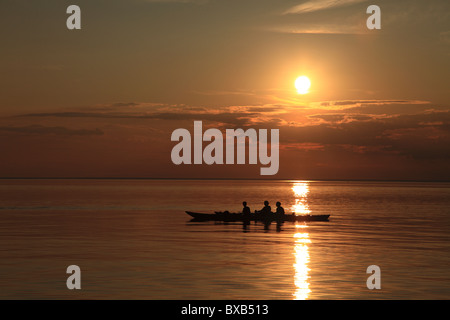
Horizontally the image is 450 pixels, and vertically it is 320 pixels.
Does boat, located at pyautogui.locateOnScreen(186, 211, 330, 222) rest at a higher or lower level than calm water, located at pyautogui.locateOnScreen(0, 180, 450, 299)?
higher

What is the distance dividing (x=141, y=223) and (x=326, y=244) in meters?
23.9

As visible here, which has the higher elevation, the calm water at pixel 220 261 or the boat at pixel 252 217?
the boat at pixel 252 217

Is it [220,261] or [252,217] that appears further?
[252,217]

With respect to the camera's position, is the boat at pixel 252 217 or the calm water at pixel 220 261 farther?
the boat at pixel 252 217

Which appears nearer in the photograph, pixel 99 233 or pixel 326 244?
pixel 326 244

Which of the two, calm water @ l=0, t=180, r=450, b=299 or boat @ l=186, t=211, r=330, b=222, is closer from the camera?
calm water @ l=0, t=180, r=450, b=299

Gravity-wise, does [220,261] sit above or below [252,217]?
below
